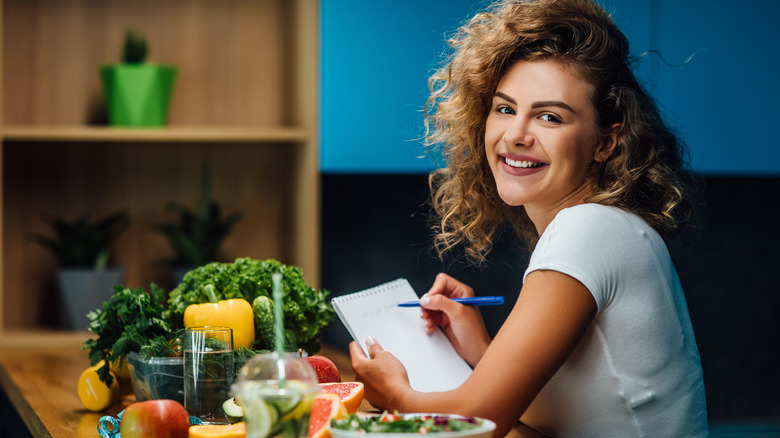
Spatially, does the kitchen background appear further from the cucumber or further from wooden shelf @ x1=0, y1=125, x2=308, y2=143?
the cucumber

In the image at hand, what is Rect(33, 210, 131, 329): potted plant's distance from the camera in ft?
7.75

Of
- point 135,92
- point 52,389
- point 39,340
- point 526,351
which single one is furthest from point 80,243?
point 526,351

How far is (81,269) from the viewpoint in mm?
2379

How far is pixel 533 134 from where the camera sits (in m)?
1.24

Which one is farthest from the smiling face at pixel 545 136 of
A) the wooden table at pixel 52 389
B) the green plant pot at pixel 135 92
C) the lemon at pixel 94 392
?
the green plant pot at pixel 135 92

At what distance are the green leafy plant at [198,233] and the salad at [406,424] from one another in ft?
A: 5.48

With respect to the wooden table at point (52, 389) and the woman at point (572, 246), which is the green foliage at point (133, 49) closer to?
the wooden table at point (52, 389)

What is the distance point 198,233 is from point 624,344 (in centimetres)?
160

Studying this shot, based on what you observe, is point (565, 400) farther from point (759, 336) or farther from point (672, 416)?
point (759, 336)

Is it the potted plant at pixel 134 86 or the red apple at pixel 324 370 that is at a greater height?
the potted plant at pixel 134 86

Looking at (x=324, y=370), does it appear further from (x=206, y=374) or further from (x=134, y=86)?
(x=134, y=86)

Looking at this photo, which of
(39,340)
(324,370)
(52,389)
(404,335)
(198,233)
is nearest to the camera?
(324,370)

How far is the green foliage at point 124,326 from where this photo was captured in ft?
4.10

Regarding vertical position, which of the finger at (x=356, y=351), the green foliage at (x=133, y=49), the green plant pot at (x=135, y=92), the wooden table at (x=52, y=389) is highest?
the green foliage at (x=133, y=49)
